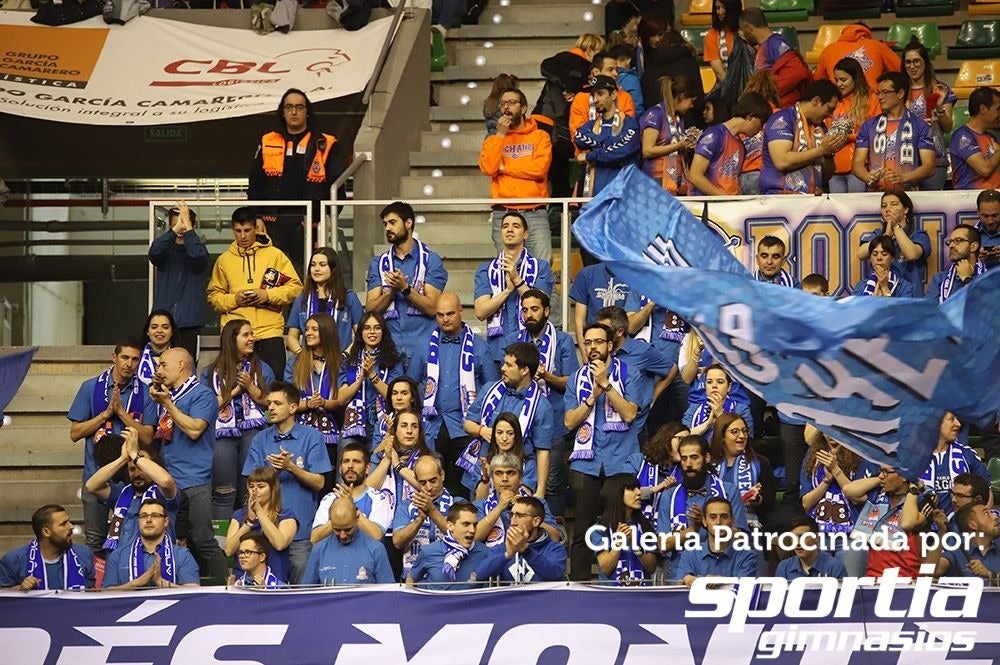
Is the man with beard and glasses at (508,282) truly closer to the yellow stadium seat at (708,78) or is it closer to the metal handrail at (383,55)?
the metal handrail at (383,55)

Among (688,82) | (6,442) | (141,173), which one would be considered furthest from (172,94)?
(688,82)

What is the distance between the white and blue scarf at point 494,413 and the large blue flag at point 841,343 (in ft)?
10.9

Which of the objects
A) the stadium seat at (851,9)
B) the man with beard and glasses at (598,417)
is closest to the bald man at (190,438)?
the man with beard and glasses at (598,417)

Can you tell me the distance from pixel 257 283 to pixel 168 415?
1.35 metres

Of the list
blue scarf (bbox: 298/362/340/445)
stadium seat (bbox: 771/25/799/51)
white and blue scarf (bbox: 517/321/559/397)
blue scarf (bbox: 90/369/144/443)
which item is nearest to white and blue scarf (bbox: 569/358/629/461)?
white and blue scarf (bbox: 517/321/559/397)

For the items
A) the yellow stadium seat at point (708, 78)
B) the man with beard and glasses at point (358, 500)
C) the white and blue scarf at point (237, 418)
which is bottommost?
the man with beard and glasses at point (358, 500)

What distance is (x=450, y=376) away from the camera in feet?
40.9

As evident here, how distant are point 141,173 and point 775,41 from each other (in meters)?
5.60

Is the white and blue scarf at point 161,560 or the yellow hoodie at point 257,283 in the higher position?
the yellow hoodie at point 257,283

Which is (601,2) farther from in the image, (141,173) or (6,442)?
(6,442)

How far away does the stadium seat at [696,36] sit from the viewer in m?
16.2

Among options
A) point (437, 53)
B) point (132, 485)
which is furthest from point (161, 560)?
A: point (437, 53)

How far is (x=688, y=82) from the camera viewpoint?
44.2 ft

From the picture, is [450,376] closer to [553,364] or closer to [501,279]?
[553,364]
